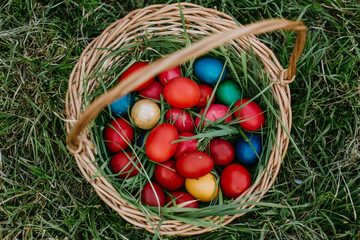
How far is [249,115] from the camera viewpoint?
1.93m

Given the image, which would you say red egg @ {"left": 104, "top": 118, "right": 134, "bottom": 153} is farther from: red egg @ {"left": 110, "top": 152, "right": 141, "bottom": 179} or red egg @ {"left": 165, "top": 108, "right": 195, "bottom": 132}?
red egg @ {"left": 165, "top": 108, "right": 195, "bottom": 132}

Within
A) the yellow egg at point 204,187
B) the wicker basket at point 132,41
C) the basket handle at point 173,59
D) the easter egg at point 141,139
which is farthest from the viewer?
the easter egg at point 141,139

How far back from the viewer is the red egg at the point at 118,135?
1.90m

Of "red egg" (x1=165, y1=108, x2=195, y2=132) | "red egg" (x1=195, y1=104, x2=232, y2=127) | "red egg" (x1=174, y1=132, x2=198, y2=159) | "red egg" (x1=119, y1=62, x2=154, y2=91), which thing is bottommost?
"red egg" (x1=174, y1=132, x2=198, y2=159)

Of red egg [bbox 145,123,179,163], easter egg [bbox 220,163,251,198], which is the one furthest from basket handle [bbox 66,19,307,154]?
easter egg [bbox 220,163,251,198]

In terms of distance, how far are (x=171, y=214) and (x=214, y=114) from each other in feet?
1.97

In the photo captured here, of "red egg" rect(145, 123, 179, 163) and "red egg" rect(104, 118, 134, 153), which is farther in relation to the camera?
"red egg" rect(104, 118, 134, 153)

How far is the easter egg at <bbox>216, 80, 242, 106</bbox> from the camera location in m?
2.03

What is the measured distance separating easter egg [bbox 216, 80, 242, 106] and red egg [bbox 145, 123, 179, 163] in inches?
16.0

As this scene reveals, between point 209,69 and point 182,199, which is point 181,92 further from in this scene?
point 182,199

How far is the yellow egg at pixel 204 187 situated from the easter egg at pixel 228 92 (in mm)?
450

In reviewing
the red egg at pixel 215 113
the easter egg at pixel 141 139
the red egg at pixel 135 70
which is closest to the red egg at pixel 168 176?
the easter egg at pixel 141 139

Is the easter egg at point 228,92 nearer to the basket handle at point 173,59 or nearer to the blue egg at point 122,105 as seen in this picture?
the blue egg at point 122,105

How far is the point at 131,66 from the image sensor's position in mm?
1971
